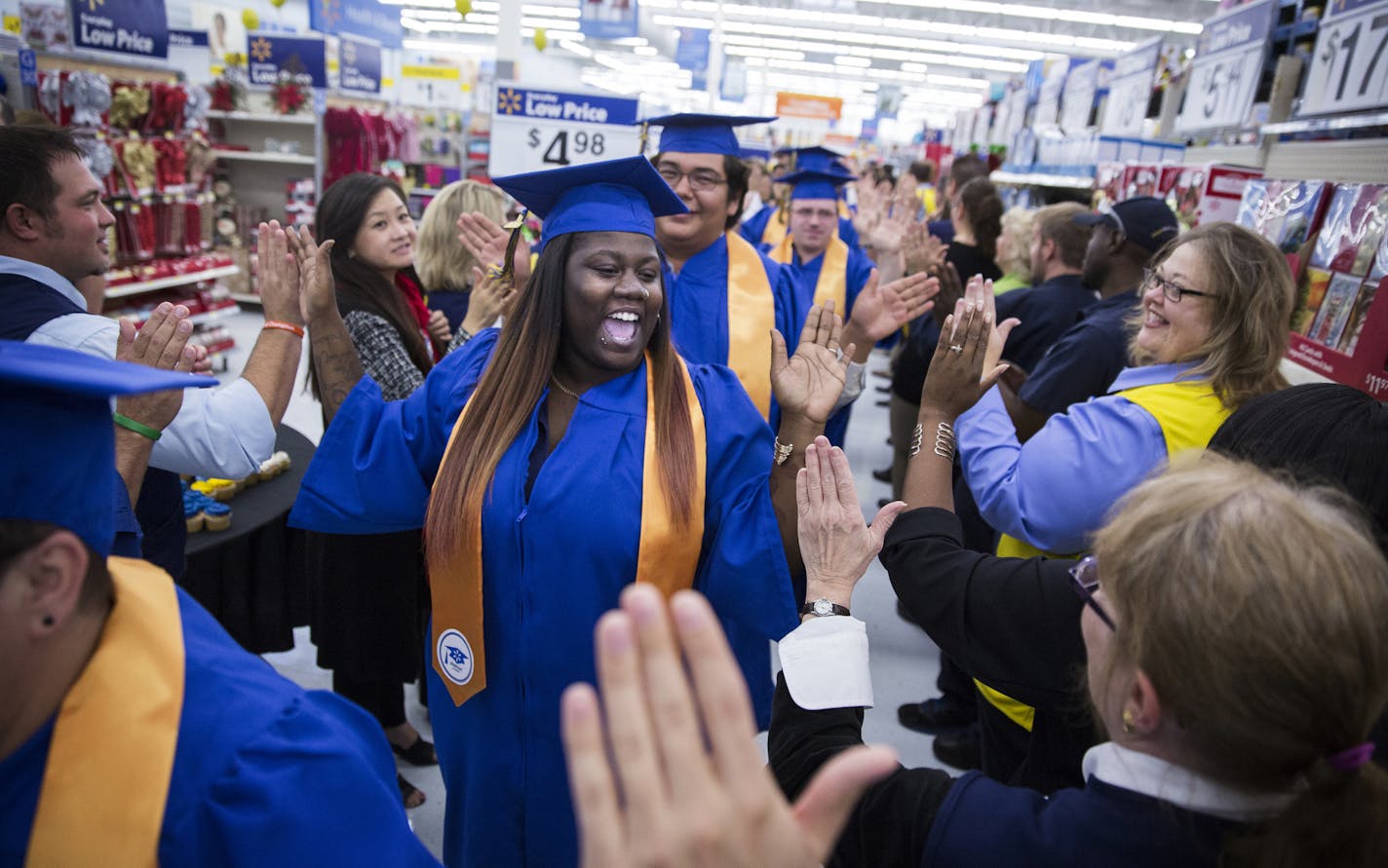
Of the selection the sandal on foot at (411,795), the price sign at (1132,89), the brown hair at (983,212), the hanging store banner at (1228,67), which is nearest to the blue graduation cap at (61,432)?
the sandal on foot at (411,795)

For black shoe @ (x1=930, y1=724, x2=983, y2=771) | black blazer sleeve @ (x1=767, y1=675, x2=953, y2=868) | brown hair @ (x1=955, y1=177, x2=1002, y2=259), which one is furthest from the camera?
brown hair @ (x1=955, y1=177, x2=1002, y2=259)

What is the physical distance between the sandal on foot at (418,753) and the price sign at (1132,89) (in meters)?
5.23

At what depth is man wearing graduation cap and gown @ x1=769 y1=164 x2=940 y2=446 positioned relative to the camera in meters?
2.29

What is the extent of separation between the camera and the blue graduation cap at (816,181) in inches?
167

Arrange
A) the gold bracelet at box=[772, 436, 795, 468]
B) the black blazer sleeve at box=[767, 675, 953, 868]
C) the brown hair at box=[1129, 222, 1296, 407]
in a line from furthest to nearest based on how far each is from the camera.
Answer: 1. the brown hair at box=[1129, 222, 1296, 407]
2. the gold bracelet at box=[772, 436, 795, 468]
3. the black blazer sleeve at box=[767, 675, 953, 868]

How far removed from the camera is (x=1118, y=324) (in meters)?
2.47

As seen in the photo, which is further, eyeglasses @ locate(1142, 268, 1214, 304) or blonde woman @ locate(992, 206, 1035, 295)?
blonde woman @ locate(992, 206, 1035, 295)

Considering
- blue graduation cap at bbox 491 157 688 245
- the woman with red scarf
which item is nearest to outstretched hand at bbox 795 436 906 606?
blue graduation cap at bbox 491 157 688 245

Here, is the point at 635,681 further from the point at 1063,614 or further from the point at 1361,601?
the point at 1063,614

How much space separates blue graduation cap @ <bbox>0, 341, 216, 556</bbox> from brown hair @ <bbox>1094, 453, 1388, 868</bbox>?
92 centimetres

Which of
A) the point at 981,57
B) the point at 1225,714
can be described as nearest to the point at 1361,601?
the point at 1225,714

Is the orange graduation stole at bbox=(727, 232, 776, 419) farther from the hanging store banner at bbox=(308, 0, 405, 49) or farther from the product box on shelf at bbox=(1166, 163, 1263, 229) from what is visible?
the hanging store banner at bbox=(308, 0, 405, 49)

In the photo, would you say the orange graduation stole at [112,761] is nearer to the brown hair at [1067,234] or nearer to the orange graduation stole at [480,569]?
the orange graduation stole at [480,569]

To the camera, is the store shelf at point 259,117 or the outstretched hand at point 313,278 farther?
the store shelf at point 259,117
